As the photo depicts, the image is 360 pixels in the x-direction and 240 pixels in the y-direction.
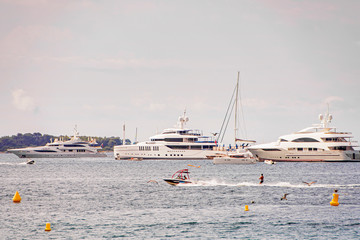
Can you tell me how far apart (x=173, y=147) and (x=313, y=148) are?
45.3 m

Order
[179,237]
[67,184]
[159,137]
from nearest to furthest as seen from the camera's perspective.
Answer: [179,237] < [67,184] < [159,137]

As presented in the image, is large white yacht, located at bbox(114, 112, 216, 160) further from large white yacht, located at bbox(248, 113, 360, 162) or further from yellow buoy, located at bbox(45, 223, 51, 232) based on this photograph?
yellow buoy, located at bbox(45, 223, 51, 232)

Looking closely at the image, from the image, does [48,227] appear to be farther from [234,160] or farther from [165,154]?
[165,154]

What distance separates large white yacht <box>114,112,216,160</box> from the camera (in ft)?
550

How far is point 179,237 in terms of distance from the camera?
3559 cm

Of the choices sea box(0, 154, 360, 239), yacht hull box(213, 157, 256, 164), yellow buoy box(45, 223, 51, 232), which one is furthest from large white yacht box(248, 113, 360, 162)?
yellow buoy box(45, 223, 51, 232)

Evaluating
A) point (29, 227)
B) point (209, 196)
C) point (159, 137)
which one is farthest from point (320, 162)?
point (29, 227)

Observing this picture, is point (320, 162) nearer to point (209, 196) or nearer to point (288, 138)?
point (288, 138)

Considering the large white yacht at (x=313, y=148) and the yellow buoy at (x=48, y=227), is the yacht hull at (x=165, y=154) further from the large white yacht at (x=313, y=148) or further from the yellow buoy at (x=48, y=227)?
the yellow buoy at (x=48, y=227)

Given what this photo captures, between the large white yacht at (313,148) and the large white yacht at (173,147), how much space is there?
2876 cm

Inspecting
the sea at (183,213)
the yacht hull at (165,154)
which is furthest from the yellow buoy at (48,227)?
the yacht hull at (165,154)

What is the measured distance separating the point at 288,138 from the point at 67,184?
80559mm

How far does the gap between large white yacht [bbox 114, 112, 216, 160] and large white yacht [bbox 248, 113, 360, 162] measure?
28758 millimetres

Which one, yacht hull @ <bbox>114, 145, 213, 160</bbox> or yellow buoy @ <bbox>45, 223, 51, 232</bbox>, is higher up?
yacht hull @ <bbox>114, 145, 213, 160</bbox>
